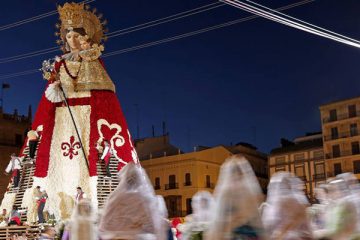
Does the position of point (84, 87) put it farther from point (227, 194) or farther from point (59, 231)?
point (227, 194)

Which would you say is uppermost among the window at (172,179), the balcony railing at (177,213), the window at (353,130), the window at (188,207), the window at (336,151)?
the window at (353,130)

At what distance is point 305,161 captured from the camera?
178ft

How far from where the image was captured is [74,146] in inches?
830

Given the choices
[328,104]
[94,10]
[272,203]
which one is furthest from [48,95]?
[328,104]

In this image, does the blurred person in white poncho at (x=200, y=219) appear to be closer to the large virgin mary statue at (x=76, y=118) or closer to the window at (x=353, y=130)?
the large virgin mary statue at (x=76, y=118)

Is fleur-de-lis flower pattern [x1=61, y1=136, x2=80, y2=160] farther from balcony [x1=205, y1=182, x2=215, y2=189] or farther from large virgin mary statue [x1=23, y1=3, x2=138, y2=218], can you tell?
balcony [x1=205, y1=182, x2=215, y2=189]

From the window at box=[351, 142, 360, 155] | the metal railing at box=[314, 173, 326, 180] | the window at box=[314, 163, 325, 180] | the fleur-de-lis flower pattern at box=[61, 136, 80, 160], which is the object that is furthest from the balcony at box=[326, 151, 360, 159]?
Answer: the fleur-de-lis flower pattern at box=[61, 136, 80, 160]

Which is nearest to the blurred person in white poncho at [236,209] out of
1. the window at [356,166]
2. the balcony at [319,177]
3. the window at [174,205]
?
the window at [174,205]

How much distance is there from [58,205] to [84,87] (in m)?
4.81

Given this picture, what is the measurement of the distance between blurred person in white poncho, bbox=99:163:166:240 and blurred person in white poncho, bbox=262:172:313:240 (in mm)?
1394

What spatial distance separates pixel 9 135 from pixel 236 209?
4639 cm

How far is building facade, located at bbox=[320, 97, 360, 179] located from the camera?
51.1 meters

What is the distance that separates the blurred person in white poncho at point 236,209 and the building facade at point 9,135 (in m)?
43.1

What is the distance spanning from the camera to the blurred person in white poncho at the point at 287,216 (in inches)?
254
